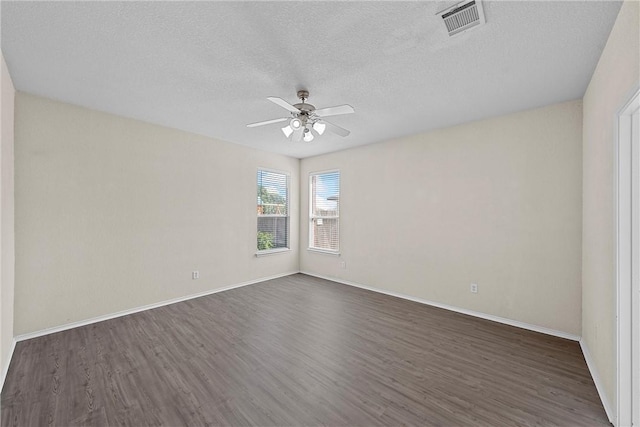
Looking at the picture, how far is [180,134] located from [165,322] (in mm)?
2695

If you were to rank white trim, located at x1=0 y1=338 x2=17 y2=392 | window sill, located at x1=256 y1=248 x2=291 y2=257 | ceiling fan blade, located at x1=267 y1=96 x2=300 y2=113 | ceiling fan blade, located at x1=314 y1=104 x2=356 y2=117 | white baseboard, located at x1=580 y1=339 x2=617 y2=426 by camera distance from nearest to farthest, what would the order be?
white baseboard, located at x1=580 y1=339 x2=617 y2=426 → white trim, located at x1=0 y1=338 x2=17 y2=392 → ceiling fan blade, located at x1=267 y1=96 x2=300 y2=113 → ceiling fan blade, located at x1=314 y1=104 x2=356 y2=117 → window sill, located at x1=256 y1=248 x2=291 y2=257

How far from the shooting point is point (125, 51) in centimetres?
205

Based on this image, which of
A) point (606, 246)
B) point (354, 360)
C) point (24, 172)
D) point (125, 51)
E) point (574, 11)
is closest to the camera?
point (574, 11)

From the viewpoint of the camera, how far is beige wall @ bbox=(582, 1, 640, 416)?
5.17ft

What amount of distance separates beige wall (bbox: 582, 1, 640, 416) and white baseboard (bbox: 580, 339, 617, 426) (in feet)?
0.14

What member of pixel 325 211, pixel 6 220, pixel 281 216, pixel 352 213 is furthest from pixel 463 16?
pixel 281 216

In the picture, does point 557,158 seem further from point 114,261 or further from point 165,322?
point 114,261

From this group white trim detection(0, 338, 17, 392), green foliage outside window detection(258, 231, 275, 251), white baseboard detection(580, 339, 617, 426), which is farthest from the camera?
green foliage outside window detection(258, 231, 275, 251)

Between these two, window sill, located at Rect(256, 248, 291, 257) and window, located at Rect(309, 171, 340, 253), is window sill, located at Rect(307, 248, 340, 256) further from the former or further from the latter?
window sill, located at Rect(256, 248, 291, 257)

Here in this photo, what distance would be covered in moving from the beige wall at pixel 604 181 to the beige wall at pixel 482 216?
0.29 meters

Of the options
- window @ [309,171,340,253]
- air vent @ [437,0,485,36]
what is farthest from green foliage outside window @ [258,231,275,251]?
air vent @ [437,0,485,36]

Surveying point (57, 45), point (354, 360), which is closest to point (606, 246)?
point (354, 360)

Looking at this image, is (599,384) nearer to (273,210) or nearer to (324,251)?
(324,251)

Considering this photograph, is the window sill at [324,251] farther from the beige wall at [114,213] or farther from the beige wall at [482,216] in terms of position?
the beige wall at [114,213]
